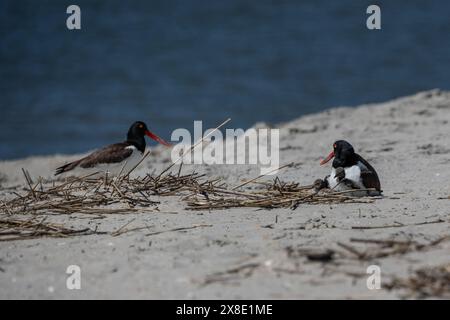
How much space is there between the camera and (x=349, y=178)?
22.1ft

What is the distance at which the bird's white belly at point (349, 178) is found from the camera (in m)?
6.70

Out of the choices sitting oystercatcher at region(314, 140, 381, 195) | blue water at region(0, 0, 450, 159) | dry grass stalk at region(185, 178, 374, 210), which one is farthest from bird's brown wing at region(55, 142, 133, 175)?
blue water at region(0, 0, 450, 159)

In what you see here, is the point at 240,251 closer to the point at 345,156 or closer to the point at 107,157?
the point at 345,156

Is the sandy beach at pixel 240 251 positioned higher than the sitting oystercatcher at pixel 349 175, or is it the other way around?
the sitting oystercatcher at pixel 349 175

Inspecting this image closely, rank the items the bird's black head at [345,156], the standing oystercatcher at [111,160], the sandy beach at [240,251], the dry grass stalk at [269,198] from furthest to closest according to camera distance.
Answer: the standing oystercatcher at [111,160]
the bird's black head at [345,156]
the dry grass stalk at [269,198]
the sandy beach at [240,251]

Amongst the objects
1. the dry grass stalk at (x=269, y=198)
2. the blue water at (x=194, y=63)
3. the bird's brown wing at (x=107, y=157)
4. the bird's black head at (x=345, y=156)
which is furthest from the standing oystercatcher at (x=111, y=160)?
the blue water at (x=194, y=63)

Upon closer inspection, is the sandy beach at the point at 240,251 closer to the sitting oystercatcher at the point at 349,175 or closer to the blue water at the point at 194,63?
the sitting oystercatcher at the point at 349,175

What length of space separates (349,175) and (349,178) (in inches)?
1.2

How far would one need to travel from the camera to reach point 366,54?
25.7 m

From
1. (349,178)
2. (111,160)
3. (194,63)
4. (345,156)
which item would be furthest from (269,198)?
(194,63)

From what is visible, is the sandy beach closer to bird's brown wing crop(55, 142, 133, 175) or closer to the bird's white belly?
the bird's white belly
